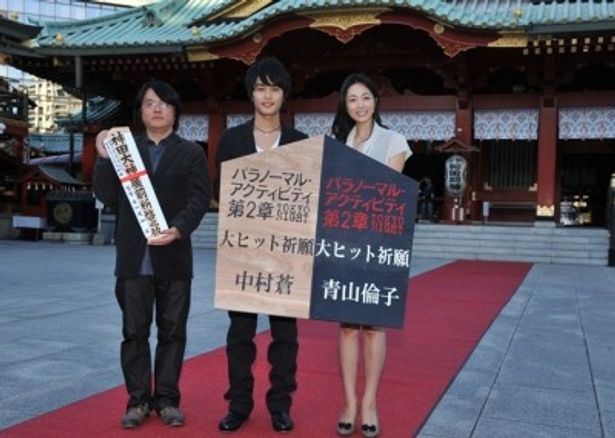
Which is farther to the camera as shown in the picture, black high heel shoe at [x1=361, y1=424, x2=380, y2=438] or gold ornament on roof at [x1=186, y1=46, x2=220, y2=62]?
gold ornament on roof at [x1=186, y1=46, x2=220, y2=62]

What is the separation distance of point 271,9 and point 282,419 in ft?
40.1

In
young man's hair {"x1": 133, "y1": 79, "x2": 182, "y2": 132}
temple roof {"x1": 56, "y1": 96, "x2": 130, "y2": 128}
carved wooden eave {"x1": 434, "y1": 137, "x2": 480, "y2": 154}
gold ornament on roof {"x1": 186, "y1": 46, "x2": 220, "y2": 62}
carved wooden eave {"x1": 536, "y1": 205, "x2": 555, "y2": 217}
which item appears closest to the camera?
young man's hair {"x1": 133, "y1": 79, "x2": 182, "y2": 132}

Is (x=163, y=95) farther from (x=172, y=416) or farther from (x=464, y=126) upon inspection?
(x=464, y=126)

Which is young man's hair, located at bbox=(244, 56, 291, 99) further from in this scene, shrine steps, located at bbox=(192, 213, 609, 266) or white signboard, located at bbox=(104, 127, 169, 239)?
shrine steps, located at bbox=(192, 213, 609, 266)

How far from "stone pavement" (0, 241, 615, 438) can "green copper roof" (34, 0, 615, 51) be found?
6367 millimetres

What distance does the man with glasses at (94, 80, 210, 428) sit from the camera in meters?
3.41

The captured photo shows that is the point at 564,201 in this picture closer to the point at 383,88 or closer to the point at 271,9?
the point at 383,88

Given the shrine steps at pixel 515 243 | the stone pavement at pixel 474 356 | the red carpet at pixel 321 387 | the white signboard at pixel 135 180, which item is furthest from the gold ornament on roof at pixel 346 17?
the white signboard at pixel 135 180

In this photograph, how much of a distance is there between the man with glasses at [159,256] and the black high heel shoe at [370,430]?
89 cm

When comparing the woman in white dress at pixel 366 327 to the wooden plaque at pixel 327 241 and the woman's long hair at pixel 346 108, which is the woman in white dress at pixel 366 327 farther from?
the wooden plaque at pixel 327 241

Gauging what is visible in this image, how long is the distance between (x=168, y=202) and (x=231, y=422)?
111 centimetres

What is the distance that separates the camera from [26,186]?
18828mm

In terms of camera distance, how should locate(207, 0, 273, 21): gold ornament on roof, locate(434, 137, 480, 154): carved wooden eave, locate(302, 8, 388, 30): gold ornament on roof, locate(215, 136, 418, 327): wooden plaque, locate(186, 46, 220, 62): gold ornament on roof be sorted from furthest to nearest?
locate(207, 0, 273, 21): gold ornament on roof → locate(186, 46, 220, 62): gold ornament on roof → locate(434, 137, 480, 154): carved wooden eave → locate(302, 8, 388, 30): gold ornament on roof → locate(215, 136, 418, 327): wooden plaque

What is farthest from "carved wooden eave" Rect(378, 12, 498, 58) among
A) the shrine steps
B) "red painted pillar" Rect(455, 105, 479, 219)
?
the shrine steps
